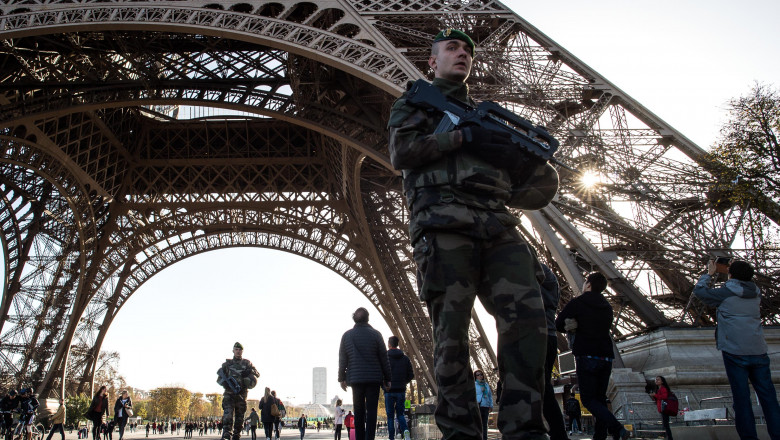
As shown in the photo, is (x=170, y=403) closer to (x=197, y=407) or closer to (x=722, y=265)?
(x=197, y=407)

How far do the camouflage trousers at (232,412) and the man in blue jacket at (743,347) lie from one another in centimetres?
655

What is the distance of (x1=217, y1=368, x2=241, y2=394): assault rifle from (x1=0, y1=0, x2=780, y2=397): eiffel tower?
595 centimetres

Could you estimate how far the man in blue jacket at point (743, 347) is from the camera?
4.47 meters

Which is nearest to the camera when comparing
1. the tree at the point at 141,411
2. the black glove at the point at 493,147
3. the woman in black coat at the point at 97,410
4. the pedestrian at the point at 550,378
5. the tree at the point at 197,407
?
the black glove at the point at 493,147

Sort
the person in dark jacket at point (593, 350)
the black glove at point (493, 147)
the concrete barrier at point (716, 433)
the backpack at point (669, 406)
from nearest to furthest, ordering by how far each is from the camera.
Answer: the black glove at point (493, 147)
the person in dark jacket at point (593, 350)
the concrete barrier at point (716, 433)
the backpack at point (669, 406)

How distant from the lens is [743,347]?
15.1 feet

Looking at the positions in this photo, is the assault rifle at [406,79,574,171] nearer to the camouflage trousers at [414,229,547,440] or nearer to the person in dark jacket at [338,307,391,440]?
the camouflage trousers at [414,229,547,440]

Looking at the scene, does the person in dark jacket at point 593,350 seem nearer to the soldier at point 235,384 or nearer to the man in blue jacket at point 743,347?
the man in blue jacket at point 743,347

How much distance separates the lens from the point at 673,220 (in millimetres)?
12734

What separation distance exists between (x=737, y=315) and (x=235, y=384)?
6600 millimetres

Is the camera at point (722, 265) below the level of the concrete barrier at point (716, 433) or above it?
above

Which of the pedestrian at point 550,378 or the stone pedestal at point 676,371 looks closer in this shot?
the pedestrian at point 550,378

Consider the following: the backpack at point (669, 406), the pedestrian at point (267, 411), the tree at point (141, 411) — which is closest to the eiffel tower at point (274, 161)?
the backpack at point (669, 406)

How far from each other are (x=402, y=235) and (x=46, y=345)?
1742 cm
